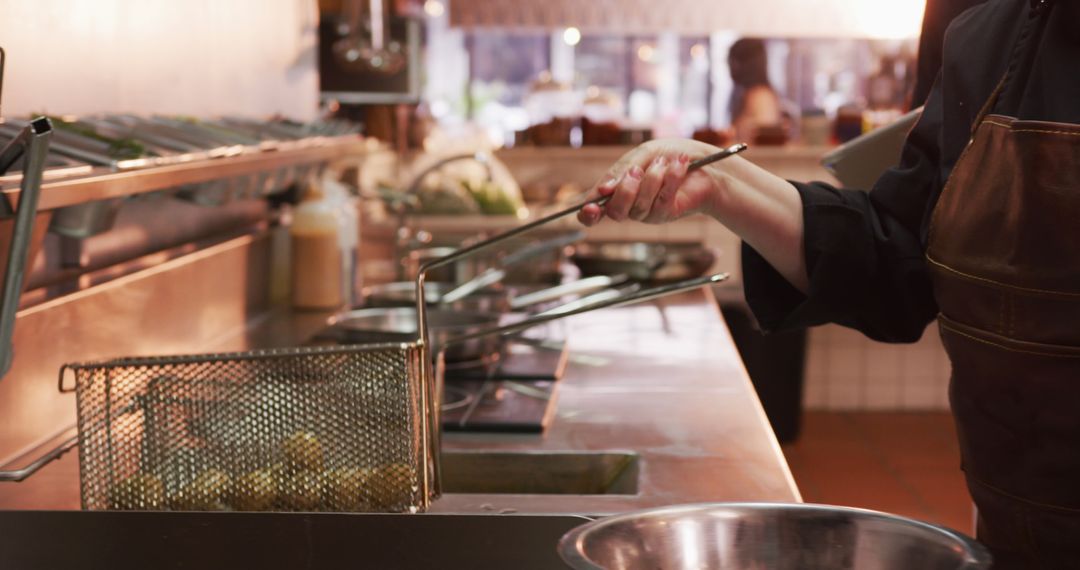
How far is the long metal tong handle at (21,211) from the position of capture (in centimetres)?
118

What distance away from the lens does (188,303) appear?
2742mm

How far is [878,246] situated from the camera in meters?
1.66

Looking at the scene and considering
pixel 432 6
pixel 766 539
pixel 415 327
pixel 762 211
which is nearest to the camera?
pixel 766 539

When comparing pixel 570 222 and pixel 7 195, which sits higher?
pixel 7 195

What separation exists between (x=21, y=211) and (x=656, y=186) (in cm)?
67

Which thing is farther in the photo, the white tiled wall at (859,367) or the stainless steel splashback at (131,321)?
the white tiled wall at (859,367)

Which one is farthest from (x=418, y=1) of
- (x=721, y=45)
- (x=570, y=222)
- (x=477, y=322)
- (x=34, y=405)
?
(x=34, y=405)

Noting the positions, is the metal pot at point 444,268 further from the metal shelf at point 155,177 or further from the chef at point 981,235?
the chef at point 981,235

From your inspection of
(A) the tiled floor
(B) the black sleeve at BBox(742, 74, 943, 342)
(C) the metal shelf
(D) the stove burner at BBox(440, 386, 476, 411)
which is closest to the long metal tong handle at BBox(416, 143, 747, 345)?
(B) the black sleeve at BBox(742, 74, 943, 342)

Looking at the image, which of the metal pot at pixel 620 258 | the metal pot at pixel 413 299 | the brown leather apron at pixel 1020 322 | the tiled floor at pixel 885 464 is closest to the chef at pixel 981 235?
the brown leather apron at pixel 1020 322

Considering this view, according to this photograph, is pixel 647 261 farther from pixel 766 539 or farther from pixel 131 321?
pixel 766 539

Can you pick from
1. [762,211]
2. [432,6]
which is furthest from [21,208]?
[432,6]

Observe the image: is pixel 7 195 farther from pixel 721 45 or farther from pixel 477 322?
pixel 721 45

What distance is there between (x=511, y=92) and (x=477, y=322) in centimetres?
853
